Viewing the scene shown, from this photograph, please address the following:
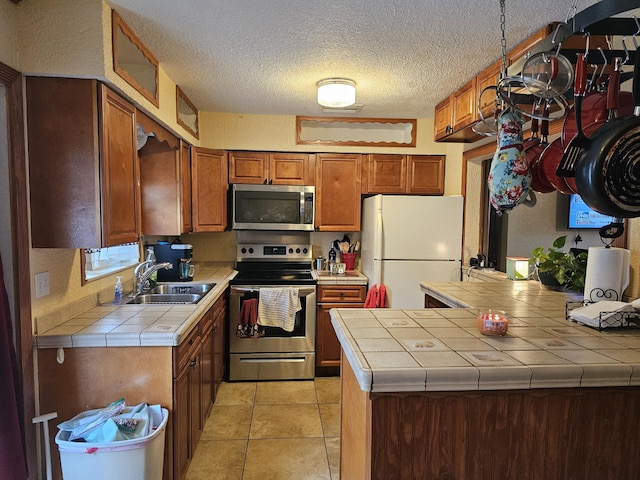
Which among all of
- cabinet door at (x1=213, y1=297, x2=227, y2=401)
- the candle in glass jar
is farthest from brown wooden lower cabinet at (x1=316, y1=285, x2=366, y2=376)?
the candle in glass jar

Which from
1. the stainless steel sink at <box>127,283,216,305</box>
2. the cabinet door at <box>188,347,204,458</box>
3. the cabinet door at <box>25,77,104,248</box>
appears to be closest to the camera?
the cabinet door at <box>25,77,104,248</box>

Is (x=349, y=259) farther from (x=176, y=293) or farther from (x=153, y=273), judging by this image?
(x=153, y=273)

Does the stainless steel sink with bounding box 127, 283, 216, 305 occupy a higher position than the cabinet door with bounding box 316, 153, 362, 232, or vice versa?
the cabinet door with bounding box 316, 153, 362, 232

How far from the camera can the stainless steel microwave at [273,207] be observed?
349 cm

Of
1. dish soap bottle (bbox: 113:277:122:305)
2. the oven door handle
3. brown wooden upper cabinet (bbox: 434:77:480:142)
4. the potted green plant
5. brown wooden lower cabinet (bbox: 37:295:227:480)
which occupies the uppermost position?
brown wooden upper cabinet (bbox: 434:77:480:142)

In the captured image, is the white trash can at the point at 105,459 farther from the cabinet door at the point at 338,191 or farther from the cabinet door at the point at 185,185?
the cabinet door at the point at 338,191

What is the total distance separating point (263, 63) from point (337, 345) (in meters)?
2.34

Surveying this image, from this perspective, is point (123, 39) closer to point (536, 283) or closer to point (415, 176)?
point (415, 176)

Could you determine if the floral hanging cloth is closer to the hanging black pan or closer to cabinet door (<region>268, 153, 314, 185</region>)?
the hanging black pan

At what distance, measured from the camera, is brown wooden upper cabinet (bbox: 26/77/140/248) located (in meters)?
1.65

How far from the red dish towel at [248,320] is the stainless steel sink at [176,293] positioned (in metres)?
0.37

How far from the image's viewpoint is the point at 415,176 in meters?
3.65

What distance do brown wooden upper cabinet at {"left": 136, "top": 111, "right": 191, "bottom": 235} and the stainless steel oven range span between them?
77 centimetres

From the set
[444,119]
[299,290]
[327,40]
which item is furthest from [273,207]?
[327,40]
